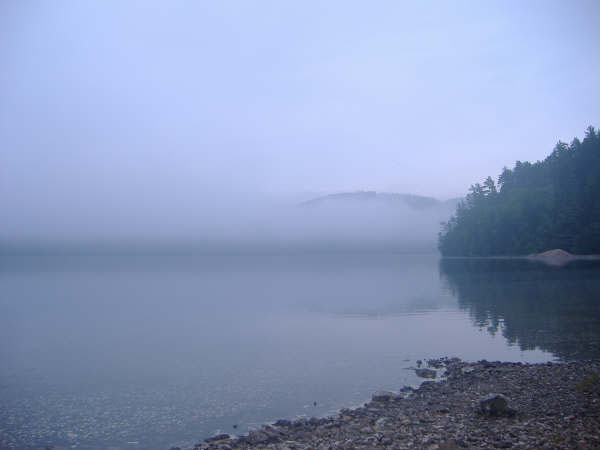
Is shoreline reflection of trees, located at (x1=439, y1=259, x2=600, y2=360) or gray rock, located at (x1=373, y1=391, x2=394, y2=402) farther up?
gray rock, located at (x1=373, y1=391, x2=394, y2=402)

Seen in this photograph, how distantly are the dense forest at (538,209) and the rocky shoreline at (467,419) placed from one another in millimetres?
113823

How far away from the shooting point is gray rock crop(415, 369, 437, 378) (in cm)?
2327

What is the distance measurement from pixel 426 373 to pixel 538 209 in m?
132

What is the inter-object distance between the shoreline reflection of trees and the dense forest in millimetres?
55169

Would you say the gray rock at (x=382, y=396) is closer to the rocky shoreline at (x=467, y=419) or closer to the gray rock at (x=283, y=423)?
the rocky shoreline at (x=467, y=419)

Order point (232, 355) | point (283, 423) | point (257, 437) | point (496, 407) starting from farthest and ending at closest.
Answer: point (232, 355) < point (283, 423) < point (257, 437) < point (496, 407)

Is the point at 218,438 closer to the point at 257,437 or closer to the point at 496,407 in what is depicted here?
the point at 257,437

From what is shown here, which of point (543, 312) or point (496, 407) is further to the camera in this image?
point (543, 312)

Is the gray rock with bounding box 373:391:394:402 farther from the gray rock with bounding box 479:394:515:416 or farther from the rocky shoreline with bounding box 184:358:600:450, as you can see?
the gray rock with bounding box 479:394:515:416

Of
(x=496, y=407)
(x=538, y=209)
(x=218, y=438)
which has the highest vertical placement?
(x=538, y=209)

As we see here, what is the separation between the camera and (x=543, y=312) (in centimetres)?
4184

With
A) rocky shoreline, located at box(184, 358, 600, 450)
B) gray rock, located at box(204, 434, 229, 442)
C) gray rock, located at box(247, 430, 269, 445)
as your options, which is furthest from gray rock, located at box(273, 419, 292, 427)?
gray rock, located at box(204, 434, 229, 442)

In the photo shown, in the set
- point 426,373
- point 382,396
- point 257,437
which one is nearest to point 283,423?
point 257,437

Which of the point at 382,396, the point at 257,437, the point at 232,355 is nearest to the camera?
the point at 257,437
